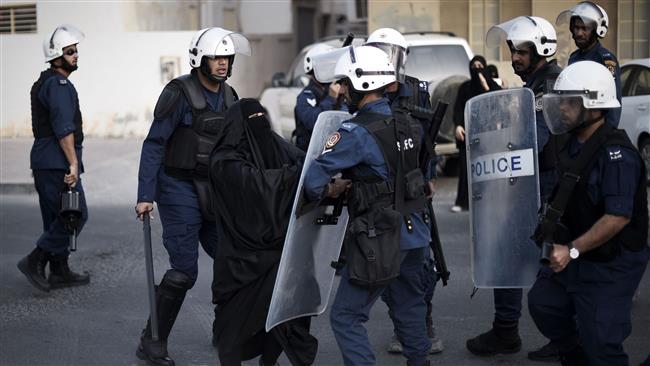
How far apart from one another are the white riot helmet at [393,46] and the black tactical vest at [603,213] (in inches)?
65.2

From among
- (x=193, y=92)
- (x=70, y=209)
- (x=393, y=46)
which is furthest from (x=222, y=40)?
(x=70, y=209)

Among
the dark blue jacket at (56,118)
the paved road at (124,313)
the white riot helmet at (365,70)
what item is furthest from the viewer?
the dark blue jacket at (56,118)

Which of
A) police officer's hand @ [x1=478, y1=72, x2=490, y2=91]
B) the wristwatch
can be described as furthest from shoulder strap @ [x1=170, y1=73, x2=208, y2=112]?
police officer's hand @ [x1=478, y1=72, x2=490, y2=91]

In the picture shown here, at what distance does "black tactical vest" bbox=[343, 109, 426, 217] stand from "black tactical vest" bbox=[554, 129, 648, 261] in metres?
0.75

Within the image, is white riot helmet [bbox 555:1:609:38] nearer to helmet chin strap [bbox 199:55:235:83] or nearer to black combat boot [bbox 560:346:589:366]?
helmet chin strap [bbox 199:55:235:83]

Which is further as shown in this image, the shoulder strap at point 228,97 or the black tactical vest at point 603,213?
the shoulder strap at point 228,97

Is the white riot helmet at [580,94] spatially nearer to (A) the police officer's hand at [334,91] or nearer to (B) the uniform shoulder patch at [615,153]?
(B) the uniform shoulder patch at [615,153]

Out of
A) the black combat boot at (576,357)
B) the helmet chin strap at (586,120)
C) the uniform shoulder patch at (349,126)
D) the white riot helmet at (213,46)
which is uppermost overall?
the white riot helmet at (213,46)

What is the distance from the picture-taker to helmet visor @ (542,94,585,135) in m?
5.03

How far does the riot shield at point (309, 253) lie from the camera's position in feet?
17.8

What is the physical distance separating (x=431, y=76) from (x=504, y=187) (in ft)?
26.7

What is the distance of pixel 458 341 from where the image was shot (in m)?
7.00

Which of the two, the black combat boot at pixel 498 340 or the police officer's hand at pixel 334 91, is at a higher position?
the police officer's hand at pixel 334 91

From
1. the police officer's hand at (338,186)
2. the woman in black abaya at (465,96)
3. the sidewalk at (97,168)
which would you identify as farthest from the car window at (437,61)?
the police officer's hand at (338,186)
